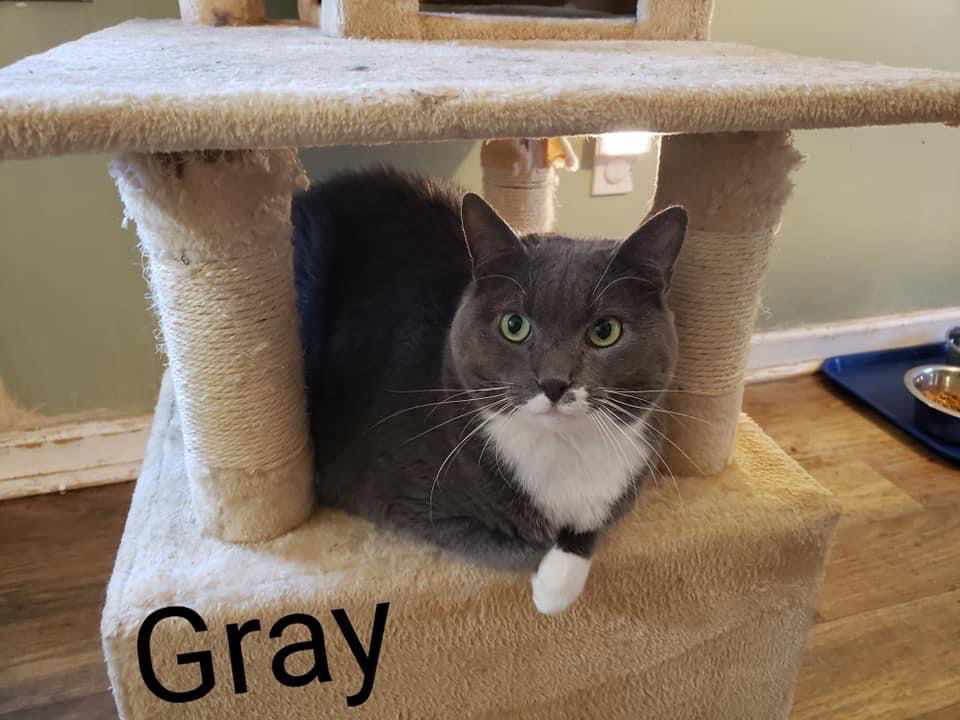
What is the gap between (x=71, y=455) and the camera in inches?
61.6

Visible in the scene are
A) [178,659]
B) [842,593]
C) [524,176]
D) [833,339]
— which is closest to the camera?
[178,659]

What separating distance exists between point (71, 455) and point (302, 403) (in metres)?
0.92

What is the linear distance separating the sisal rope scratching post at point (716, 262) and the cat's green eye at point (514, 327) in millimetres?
274

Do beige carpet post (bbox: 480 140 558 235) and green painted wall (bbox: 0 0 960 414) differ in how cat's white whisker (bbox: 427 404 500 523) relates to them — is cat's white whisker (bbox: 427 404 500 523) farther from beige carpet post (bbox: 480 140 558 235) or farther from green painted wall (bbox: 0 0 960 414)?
green painted wall (bbox: 0 0 960 414)

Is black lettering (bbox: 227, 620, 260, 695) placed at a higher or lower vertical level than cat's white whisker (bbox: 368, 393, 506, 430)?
lower

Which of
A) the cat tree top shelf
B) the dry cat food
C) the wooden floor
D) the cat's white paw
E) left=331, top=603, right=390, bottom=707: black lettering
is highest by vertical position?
the cat tree top shelf

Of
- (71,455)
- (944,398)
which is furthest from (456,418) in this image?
(944,398)

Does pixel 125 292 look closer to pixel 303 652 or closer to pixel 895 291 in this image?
pixel 303 652

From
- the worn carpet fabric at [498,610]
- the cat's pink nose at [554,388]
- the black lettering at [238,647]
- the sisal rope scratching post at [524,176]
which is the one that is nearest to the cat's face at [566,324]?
the cat's pink nose at [554,388]

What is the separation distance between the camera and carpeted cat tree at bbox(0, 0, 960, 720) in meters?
0.60

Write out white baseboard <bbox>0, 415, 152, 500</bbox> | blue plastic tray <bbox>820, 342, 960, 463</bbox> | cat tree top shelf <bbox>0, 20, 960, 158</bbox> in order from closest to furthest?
cat tree top shelf <bbox>0, 20, 960, 158</bbox> < white baseboard <bbox>0, 415, 152, 500</bbox> < blue plastic tray <bbox>820, 342, 960, 463</bbox>

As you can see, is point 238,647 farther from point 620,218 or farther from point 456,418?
point 620,218

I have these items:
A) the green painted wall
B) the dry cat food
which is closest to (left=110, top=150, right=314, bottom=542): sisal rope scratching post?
the green painted wall

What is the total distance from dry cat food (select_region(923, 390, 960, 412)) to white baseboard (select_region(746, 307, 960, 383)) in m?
0.22
